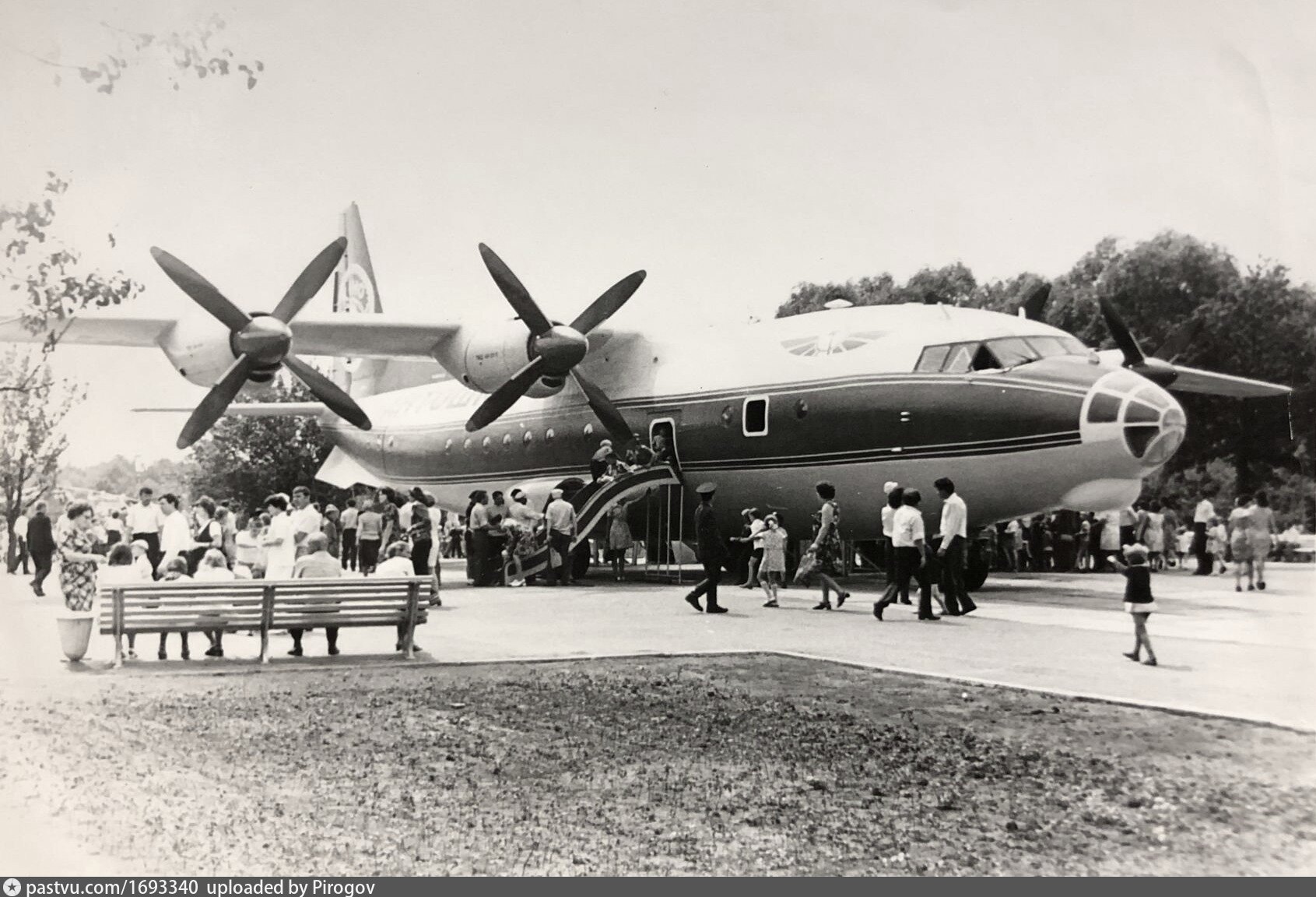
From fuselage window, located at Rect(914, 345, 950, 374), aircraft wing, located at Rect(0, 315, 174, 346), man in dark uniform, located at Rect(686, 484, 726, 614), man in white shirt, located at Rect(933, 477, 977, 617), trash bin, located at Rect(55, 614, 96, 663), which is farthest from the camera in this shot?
fuselage window, located at Rect(914, 345, 950, 374)

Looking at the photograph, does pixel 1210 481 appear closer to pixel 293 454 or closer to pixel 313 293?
pixel 313 293

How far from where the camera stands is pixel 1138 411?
955cm

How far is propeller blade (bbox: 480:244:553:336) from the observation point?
27.3 feet

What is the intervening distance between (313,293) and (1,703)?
4.62 m

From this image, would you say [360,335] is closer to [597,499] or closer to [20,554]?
[597,499]

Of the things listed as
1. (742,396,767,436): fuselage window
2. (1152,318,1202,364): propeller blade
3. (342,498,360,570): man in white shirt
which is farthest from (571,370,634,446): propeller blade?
(1152,318,1202,364): propeller blade

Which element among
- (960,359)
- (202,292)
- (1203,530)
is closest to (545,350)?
(960,359)

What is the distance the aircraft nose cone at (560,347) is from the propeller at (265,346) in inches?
83.5

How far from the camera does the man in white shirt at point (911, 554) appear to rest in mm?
9055

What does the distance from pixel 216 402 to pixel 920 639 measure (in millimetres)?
6311

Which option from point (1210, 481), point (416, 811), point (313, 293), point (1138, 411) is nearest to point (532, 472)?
point (313, 293)

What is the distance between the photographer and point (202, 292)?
7.80 metres

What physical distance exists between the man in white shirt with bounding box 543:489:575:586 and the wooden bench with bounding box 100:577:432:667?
4.67 metres

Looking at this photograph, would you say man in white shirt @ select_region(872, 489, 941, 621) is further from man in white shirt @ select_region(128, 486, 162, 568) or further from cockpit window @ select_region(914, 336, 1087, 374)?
man in white shirt @ select_region(128, 486, 162, 568)
